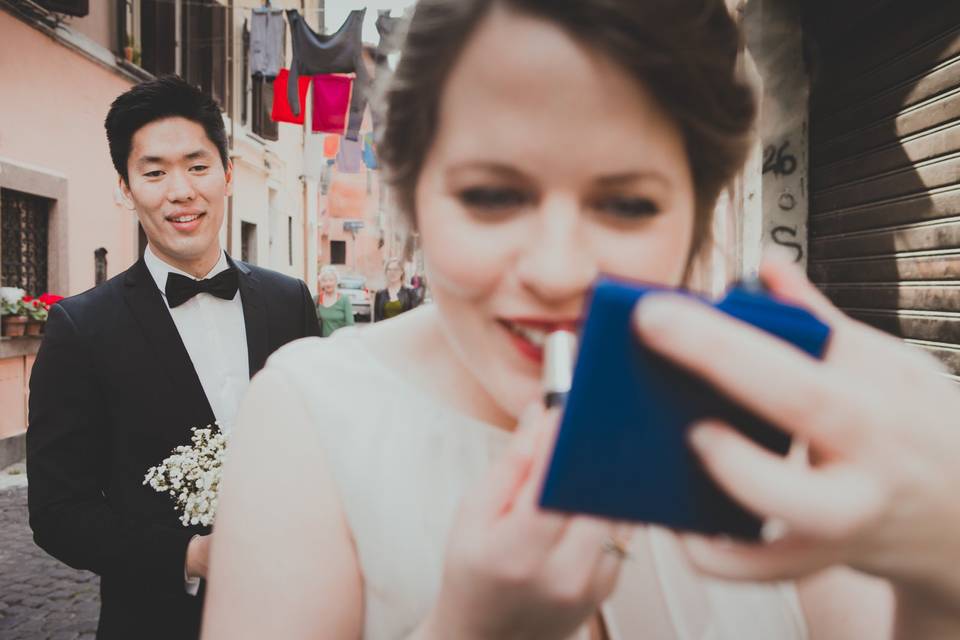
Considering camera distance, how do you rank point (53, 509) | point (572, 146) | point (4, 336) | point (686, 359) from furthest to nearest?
point (4, 336) < point (53, 509) < point (572, 146) < point (686, 359)

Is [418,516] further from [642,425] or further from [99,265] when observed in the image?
[99,265]

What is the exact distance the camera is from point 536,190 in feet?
2.75

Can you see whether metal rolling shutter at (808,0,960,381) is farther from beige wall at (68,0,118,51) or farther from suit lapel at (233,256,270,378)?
beige wall at (68,0,118,51)

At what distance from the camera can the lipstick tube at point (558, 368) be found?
728 millimetres

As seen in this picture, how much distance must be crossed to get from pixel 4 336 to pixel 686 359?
859cm

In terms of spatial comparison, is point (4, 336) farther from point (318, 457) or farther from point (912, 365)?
point (912, 365)

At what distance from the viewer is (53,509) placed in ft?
6.53

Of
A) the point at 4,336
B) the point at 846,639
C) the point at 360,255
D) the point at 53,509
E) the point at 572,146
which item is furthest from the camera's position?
the point at 360,255

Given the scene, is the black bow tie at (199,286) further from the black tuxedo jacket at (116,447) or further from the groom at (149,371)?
the black tuxedo jacket at (116,447)

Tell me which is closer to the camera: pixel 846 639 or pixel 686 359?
pixel 686 359

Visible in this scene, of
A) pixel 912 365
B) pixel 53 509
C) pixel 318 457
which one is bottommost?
pixel 53 509

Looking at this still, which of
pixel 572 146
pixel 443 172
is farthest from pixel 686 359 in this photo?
pixel 443 172

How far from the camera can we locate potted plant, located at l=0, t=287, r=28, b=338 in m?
7.35

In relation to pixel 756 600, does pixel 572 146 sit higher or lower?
higher
